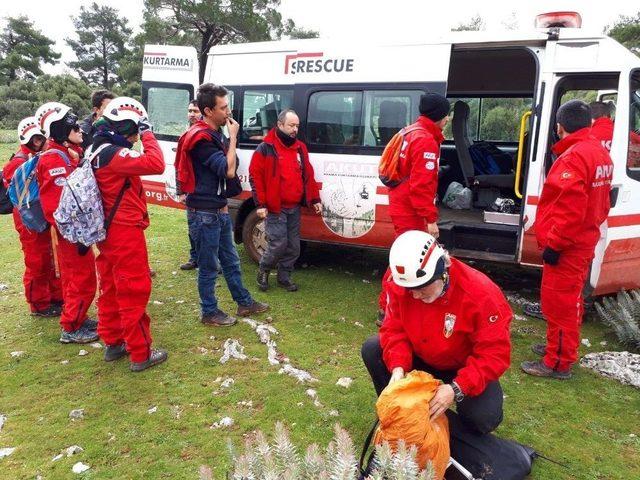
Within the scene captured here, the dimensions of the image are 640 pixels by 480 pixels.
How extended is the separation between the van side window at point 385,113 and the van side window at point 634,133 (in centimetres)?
184

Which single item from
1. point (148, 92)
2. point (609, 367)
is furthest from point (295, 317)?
point (148, 92)

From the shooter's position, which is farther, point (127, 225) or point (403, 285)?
point (127, 225)

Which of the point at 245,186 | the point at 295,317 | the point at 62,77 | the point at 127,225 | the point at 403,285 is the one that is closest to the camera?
the point at 403,285

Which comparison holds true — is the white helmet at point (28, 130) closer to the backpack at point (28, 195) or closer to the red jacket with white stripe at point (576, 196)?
the backpack at point (28, 195)

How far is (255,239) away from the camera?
234 inches

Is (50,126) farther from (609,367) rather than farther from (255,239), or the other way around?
(609,367)

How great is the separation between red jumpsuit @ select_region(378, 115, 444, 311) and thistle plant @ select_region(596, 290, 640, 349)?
5.56ft

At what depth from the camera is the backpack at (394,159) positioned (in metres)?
4.06

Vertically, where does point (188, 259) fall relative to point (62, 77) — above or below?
below

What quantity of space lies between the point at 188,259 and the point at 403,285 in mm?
4753

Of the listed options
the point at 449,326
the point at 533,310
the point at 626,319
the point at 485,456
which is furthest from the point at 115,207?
the point at 626,319

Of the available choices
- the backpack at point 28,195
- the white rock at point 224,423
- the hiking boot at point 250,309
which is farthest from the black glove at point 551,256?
the backpack at point 28,195

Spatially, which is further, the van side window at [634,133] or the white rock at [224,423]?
the van side window at [634,133]

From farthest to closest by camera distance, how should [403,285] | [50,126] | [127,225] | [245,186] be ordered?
[245,186] → [50,126] → [127,225] → [403,285]
